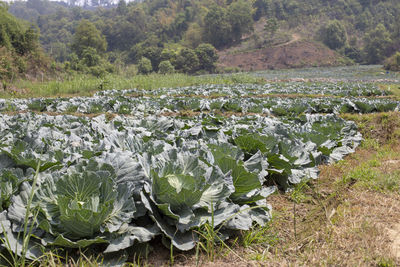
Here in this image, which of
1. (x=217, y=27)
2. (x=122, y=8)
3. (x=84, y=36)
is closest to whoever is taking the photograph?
(x=84, y=36)

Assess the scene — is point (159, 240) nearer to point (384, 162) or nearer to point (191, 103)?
point (384, 162)

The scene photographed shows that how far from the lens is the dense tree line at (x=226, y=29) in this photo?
5884 cm

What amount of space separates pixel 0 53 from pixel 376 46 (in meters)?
68.9

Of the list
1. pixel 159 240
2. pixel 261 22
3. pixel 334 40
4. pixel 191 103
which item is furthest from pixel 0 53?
pixel 261 22

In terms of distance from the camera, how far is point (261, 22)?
3652 inches

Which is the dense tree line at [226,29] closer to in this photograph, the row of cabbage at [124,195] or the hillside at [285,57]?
the hillside at [285,57]

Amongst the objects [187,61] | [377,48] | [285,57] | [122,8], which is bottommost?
[187,61]

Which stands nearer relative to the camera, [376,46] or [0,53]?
[0,53]

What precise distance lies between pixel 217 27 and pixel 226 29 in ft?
9.65

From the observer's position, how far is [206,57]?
55344 mm

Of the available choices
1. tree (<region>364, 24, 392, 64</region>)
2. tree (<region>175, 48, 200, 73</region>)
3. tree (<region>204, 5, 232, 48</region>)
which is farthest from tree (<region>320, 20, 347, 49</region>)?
tree (<region>175, 48, 200, 73</region>)

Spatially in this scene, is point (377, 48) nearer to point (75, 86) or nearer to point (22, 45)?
point (75, 86)

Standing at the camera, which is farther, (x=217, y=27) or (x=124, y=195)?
(x=217, y=27)

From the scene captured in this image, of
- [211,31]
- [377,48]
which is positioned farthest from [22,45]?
[377,48]
